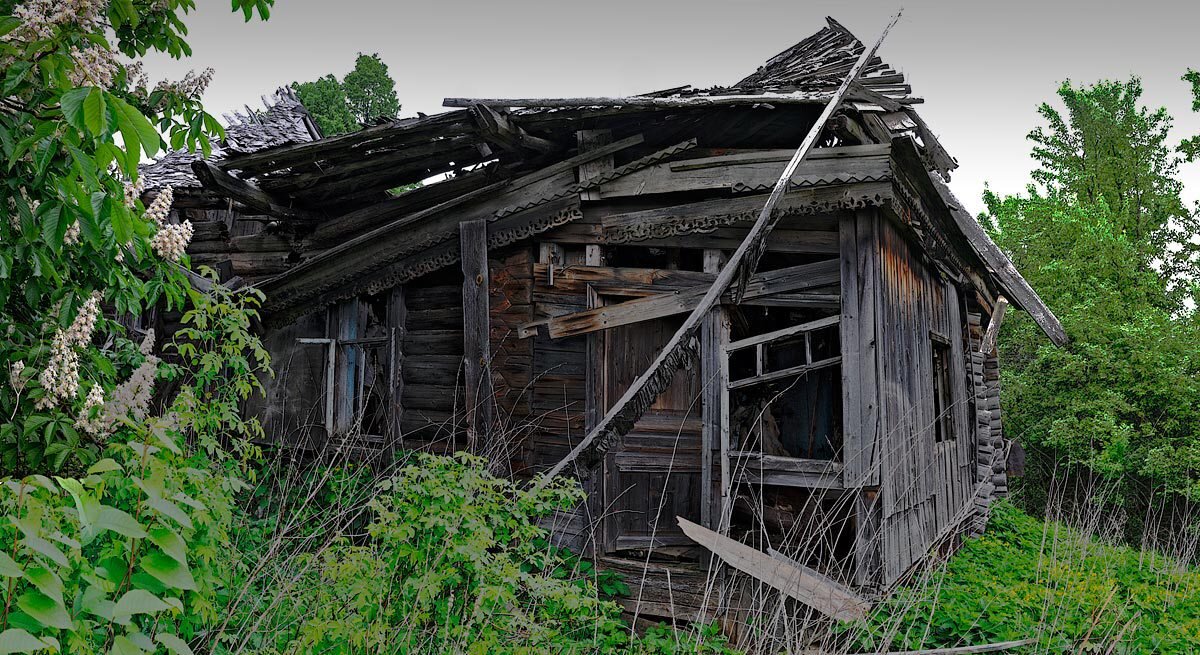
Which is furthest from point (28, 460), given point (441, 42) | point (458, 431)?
point (441, 42)

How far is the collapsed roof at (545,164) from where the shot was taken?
5.50 m

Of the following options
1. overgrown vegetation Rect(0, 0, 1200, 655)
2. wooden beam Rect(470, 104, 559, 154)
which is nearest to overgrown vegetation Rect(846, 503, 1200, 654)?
overgrown vegetation Rect(0, 0, 1200, 655)

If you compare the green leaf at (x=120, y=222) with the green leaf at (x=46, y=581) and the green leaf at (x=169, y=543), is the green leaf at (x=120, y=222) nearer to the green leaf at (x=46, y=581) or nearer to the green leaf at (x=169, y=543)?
the green leaf at (x=169, y=543)

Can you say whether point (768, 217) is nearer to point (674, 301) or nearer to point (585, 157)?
point (674, 301)

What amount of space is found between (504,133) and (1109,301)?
1700 centimetres

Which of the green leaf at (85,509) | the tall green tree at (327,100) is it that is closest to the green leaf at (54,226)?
the green leaf at (85,509)

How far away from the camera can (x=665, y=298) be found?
5668mm

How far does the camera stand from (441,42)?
23.5 m

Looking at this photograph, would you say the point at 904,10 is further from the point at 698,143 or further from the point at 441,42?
the point at 441,42

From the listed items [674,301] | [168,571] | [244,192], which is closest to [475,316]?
[674,301]

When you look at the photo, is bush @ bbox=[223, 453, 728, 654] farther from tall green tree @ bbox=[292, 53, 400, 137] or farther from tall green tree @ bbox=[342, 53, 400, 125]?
tall green tree @ bbox=[342, 53, 400, 125]

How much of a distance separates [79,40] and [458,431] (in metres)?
4.50

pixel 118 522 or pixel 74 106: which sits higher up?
pixel 74 106

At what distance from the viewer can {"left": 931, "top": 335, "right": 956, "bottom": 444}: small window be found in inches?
298
